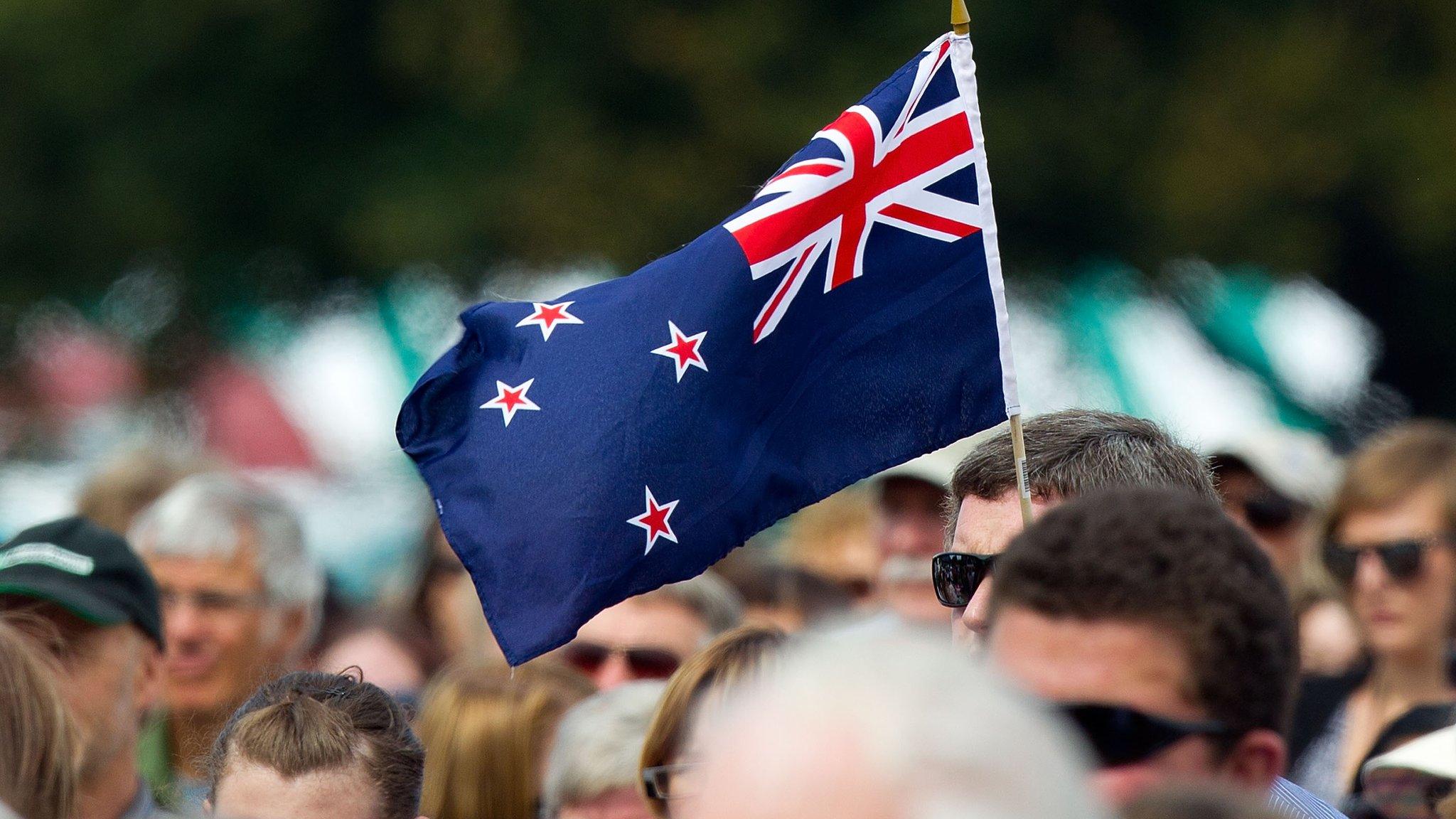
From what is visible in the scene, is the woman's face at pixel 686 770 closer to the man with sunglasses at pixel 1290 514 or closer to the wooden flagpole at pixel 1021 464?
the wooden flagpole at pixel 1021 464

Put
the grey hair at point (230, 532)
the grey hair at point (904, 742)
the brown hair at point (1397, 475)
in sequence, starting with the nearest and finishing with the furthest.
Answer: the grey hair at point (904, 742), the brown hair at point (1397, 475), the grey hair at point (230, 532)

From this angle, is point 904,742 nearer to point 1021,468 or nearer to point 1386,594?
point 1021,468

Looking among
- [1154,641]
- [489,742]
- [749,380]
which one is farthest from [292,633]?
[1154,641]

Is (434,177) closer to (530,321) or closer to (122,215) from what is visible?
(122,215)

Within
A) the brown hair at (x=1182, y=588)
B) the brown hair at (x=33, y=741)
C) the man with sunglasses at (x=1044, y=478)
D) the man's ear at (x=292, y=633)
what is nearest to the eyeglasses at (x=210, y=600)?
the man's ear at (x=292, y=633)

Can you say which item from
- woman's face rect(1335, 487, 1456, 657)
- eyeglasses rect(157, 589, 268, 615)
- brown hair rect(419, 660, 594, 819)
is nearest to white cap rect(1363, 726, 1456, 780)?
woman's face rect(1335, 487, 1456, 657)

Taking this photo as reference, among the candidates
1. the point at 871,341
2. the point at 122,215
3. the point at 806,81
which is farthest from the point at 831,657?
the point at 122,215

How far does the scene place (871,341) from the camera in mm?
3656

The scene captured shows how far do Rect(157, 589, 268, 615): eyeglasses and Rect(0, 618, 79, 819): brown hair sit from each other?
254 centimetres

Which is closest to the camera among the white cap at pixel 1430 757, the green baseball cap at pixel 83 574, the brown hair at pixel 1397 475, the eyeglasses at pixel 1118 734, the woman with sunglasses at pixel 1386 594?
the eyeglasses at pixel 1118 734

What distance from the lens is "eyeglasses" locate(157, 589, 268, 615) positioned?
550 cm

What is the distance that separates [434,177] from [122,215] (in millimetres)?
1927

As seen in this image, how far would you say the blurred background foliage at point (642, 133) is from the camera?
10.8 metres

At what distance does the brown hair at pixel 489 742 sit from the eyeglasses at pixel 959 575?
1.80 meters
